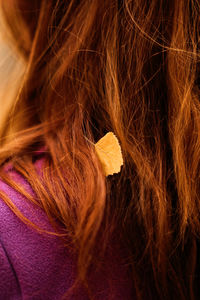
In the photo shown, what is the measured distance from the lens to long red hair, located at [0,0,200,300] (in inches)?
20.4

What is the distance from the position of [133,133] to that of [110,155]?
0.06 meters

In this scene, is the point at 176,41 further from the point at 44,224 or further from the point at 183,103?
the point at 44,224

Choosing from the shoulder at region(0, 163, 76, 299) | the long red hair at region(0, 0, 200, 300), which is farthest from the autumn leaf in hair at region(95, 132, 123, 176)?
the shoulder at region(0, 163, 76, 299)

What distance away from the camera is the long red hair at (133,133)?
0.52 meters

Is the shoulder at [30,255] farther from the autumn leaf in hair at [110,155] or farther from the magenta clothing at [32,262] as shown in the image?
the autumn leaf in hair at [110,155]

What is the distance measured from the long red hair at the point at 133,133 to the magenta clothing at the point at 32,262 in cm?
3

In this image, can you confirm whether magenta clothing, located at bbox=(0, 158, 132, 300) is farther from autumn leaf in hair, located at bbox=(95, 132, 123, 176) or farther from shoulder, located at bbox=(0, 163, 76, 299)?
autumn leaf in hair, located at bbox=(95, 132, 123, 176)

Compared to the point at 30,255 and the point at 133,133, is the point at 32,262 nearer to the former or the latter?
the point at 30,255

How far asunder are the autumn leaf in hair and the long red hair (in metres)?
0.01

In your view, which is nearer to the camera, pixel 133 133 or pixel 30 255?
pixel 30 255

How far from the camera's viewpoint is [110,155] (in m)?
0.54

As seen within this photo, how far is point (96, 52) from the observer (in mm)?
569

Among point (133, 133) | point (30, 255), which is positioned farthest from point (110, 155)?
point (30, 255)

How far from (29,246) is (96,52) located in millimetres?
339
